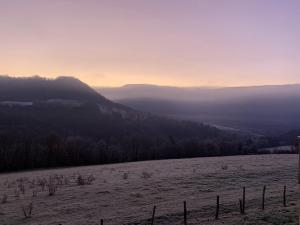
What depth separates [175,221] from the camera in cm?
2523

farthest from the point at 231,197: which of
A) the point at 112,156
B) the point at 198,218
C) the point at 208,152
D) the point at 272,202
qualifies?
the point at 208,152

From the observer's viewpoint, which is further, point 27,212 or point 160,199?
point 160,199

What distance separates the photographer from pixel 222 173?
44.3 meters

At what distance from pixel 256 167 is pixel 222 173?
735 cm

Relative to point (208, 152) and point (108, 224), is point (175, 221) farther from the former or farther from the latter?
point (208, 152)

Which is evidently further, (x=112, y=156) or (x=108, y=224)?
(x=112, y=156)

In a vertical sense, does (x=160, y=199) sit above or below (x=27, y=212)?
above

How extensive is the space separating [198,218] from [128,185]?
14.3 m

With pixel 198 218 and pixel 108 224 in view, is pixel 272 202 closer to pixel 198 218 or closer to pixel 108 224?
pixel 198 218

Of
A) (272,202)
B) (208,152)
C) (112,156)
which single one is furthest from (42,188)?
(208,152)

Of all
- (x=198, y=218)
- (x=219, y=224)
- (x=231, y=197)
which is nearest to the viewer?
(x=219, y=224)

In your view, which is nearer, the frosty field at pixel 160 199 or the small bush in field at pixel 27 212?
the frosty field at pixel 160 199

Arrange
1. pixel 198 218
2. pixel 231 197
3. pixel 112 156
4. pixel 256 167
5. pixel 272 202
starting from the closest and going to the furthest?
pixel 198 218 → pixel 272 202 → pixel 231 197 → pixel 256 167 → pixel 112 156

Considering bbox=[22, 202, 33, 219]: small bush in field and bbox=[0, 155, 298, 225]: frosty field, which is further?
bbox=[22, 202, 33, 219]: small bush in field
